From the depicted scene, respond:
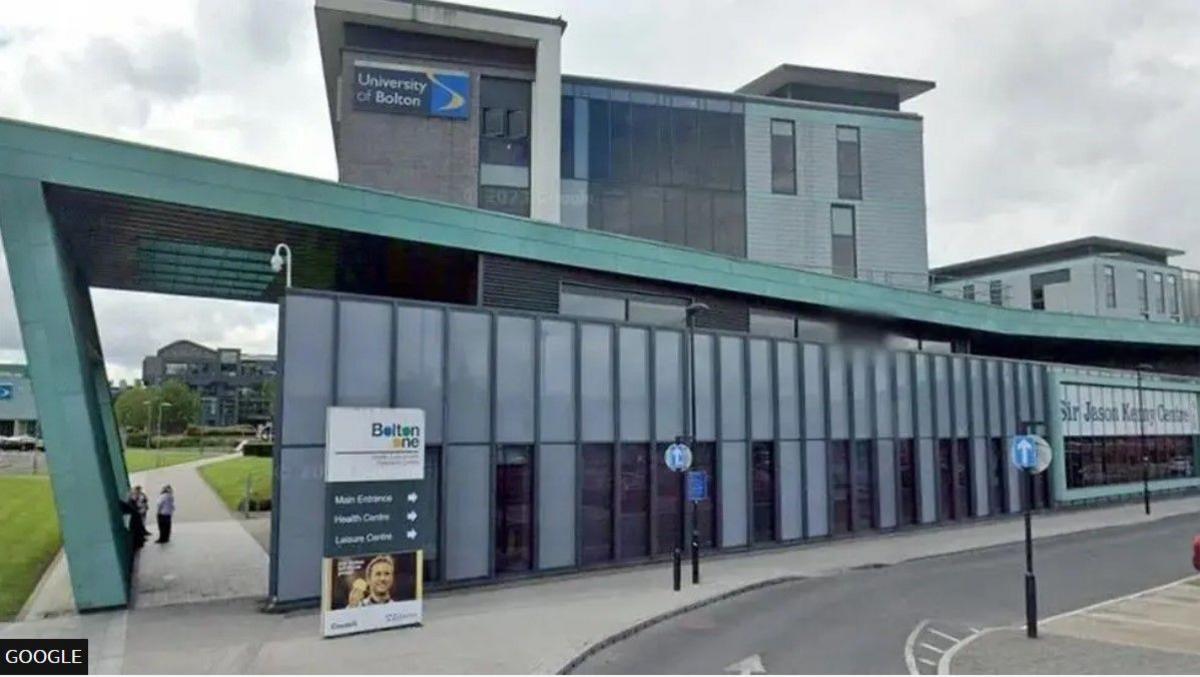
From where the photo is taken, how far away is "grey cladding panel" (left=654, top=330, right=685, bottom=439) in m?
23.9

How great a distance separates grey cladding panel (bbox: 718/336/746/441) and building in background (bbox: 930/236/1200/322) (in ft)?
135

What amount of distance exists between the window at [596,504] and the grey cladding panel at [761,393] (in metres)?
5.44

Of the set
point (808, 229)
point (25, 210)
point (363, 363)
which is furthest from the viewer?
point (808, 229)

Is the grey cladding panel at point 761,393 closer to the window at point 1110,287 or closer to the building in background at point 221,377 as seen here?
the window at point 1110,287

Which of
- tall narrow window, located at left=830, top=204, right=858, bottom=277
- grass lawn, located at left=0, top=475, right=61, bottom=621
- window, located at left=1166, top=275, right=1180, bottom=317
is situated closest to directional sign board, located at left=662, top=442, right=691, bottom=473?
grass lawn, located at left=0, top=475, right=61, bottom=621

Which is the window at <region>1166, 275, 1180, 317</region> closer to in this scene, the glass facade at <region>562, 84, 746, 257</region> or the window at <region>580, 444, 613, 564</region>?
the glass facade at <region>562, 84, 746, 257</region>

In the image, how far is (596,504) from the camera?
22438 mm

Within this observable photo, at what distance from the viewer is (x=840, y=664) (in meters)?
13.2

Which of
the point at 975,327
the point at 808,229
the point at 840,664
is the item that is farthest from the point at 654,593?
the point at 808,229

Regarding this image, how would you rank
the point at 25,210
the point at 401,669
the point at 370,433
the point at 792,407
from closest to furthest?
the point at 401,669, the point at 370,433, the point at 25,210, the point at 792,407

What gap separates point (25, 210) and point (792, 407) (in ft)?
66.2

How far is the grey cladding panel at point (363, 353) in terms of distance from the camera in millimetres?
18297

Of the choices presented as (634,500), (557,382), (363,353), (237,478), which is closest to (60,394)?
(363,353)

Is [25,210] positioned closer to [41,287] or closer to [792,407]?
[41,287]
